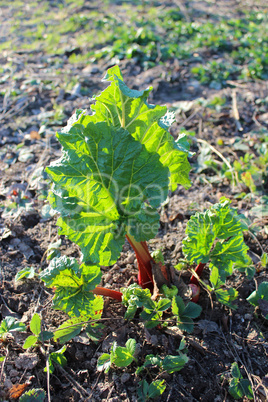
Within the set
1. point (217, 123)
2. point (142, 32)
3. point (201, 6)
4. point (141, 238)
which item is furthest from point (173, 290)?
point (201, 6)

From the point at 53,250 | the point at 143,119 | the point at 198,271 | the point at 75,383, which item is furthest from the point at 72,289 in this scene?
the point at 143,119

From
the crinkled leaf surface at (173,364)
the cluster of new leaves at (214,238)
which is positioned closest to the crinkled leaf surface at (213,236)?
the cluster of new leaves at (214,238)

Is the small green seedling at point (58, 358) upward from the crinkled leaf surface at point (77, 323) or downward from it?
downward

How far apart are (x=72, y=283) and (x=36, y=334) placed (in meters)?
0.34

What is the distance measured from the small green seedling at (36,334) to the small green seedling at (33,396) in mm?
221

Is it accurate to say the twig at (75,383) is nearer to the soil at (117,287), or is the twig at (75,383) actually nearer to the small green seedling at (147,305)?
the soil at (117,287)

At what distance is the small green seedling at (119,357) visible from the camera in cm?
166

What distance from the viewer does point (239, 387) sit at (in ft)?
5.54

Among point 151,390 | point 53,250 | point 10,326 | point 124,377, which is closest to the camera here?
point 151,390

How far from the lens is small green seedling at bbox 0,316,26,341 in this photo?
1855mm

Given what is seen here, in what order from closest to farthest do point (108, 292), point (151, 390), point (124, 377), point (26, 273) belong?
1. point (151, 390)
2. point (124, 377)
3. point (108, 292)
4. point (26, 273)

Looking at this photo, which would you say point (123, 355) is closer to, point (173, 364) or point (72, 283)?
point (173, 364)

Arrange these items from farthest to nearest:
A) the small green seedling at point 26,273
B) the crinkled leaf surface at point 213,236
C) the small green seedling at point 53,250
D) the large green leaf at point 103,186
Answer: the small green seedling at point 53,250 → the small green seedling at point 26,273 → the crinkled leaf surface at point 213,236 → the large green leaf at point 103,186

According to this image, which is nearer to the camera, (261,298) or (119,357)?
(119,357)
